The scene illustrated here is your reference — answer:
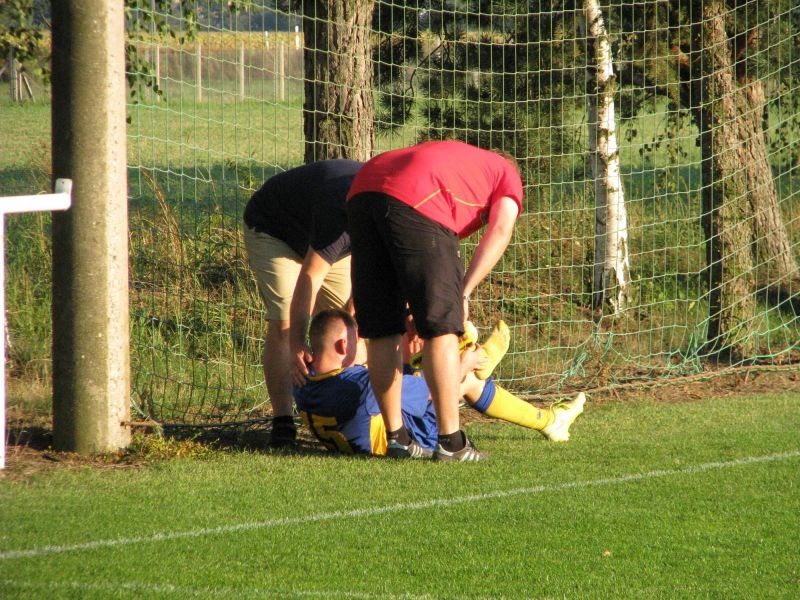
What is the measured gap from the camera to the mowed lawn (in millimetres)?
3904

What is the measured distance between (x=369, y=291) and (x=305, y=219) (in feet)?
2.15

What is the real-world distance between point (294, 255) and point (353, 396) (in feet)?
2.70

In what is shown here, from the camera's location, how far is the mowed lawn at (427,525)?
390cm

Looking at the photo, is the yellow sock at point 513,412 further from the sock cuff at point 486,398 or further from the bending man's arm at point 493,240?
the bending man's arm at point 493,240

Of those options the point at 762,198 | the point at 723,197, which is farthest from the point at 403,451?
the point at 762,198

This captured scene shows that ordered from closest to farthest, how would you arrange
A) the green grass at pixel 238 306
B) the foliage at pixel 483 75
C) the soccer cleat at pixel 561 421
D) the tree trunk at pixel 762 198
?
the soccer cleat at pixel 561 421 < the green grass at pixel 238 306 < the foliage at pixel 483 75 < the tree trunk at pixel 762 198

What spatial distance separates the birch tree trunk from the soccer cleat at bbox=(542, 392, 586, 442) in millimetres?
2428

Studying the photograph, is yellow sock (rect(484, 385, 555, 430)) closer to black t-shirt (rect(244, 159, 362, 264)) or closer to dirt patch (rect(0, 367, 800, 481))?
dirt patch (rect(0, 367, 800, 481))

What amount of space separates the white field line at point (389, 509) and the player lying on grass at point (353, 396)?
658mm

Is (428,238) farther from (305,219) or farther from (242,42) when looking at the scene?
(242,42)

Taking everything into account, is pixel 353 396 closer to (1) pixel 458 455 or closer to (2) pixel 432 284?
(1) pixel 458 455

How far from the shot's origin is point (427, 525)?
15.1 ft

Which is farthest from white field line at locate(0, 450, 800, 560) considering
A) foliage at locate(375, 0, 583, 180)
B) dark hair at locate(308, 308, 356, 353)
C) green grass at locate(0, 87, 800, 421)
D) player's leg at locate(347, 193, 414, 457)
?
foliage at locate(375, 0, 583, 180)

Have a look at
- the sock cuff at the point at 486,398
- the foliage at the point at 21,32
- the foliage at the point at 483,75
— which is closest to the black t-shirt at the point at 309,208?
the sock cuff at the point at 486,398
